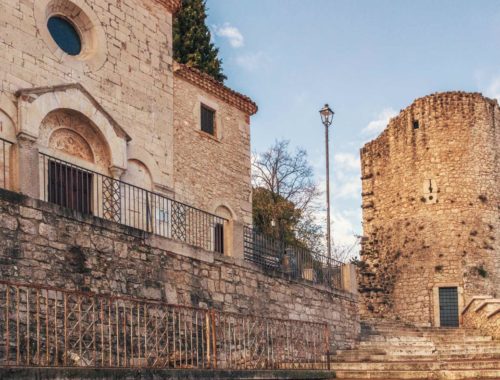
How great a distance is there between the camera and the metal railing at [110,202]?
16.5 meters

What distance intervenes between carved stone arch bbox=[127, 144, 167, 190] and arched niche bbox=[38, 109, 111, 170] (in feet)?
3.55

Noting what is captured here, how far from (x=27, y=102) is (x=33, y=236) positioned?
5.33m

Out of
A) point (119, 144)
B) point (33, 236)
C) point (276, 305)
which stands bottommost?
point (276, 305)

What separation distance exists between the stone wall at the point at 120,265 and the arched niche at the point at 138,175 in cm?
391

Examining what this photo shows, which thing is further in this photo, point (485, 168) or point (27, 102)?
point (485, 168)

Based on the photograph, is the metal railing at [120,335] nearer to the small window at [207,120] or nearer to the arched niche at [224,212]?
the arched niche at [224,212]

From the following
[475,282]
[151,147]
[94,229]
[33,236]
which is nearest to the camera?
[33,236]

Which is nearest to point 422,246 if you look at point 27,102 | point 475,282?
point 475,282

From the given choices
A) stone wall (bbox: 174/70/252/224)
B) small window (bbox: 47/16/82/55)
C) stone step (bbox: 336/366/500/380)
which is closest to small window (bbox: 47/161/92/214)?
small window (bbox: 47/16/82/55)

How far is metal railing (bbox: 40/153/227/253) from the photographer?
1652cm

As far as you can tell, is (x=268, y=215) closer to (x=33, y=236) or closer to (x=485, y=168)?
(x=485, y=168)

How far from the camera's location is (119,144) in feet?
63.2

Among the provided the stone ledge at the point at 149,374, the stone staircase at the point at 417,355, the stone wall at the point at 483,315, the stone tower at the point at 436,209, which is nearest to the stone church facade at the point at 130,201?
the stone ledge at the point at 149,374

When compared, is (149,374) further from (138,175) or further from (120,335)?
(138,175)
